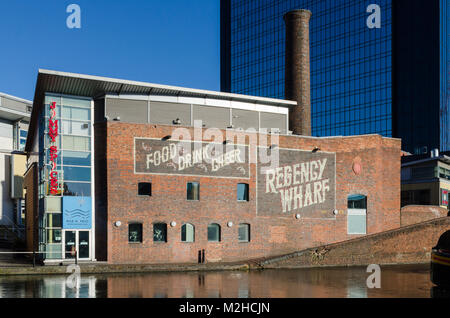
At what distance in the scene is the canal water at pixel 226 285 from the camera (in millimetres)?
20922

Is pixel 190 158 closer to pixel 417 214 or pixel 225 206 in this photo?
pixel 225 206

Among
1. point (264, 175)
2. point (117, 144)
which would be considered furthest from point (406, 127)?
point (117, 144)

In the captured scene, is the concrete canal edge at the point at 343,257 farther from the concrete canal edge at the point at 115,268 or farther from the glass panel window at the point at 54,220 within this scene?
the glass panel window at the point at 54,220

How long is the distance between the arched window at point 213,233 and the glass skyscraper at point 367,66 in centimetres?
6647

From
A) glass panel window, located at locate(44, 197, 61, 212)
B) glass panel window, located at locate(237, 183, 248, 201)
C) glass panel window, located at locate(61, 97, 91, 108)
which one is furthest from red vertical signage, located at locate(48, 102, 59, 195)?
glass panel window, located at locate(237, 183, 248, 201)

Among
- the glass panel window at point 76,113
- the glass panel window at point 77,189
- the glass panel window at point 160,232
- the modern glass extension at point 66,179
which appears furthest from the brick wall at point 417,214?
the glass panel window at point 76,113

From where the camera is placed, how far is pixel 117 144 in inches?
1287

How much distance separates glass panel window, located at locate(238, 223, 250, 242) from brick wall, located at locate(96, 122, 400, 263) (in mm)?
400

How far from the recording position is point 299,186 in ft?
124

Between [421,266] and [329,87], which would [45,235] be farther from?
[329,87]

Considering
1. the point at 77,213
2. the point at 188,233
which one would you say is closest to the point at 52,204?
the point at 77,213

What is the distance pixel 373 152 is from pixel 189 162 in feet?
46.7

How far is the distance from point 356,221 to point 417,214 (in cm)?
667

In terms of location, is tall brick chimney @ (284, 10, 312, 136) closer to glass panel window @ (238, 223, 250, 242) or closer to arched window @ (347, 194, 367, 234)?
arched window @ (347, 194, 367, 234)
